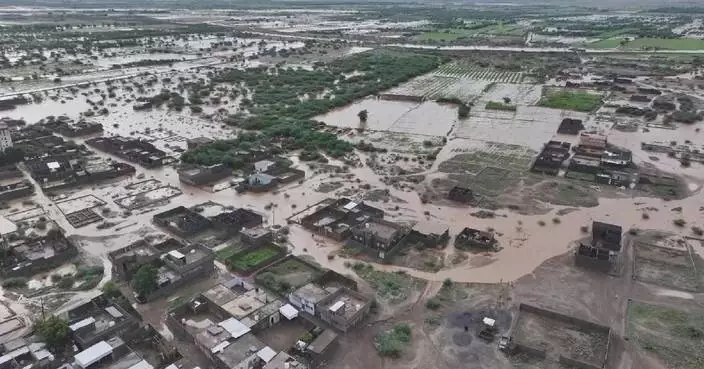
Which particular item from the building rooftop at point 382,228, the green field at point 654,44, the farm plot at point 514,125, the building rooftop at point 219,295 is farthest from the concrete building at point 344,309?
the green field at point 654,44

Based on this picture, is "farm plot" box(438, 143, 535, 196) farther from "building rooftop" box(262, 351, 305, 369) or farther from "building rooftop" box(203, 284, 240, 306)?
"building rooftop" box(262, 351, 305, 369)

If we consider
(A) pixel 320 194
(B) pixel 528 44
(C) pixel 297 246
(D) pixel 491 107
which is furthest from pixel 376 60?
(C) pixel 297 246

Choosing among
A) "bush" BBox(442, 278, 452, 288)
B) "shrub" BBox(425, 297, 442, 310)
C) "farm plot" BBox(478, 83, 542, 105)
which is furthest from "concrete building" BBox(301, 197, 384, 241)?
"farm plot" BBox(478, 83, 542, 105)

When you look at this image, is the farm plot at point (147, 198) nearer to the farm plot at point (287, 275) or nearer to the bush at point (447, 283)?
the farm plot at point (287, 275)

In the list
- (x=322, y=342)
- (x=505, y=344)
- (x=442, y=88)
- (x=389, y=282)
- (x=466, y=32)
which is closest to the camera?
(x=322, y=342)

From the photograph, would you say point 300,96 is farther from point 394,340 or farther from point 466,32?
point 466,32

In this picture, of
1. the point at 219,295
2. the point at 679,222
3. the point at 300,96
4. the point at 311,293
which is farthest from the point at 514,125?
the point at 219,295

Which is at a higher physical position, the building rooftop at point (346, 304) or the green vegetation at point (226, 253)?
the building rooftop at point (346, 304)
